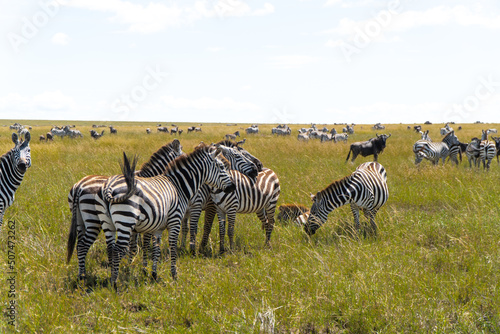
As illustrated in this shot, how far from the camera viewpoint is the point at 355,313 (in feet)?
13.3

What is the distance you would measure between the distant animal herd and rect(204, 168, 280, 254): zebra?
2 centimetres

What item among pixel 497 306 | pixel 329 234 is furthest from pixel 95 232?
pixel 497 306

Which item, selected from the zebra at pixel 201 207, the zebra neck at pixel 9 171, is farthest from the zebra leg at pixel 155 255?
the zebra neck at pixel 9 171

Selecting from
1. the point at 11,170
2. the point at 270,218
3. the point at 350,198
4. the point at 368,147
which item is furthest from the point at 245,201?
the point at 368,147

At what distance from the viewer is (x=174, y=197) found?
208 inches

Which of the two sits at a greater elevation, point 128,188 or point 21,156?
point 21,156

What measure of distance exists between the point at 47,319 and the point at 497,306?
4805 mm

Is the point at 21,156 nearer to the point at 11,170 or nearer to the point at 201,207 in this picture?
the point at 11,170

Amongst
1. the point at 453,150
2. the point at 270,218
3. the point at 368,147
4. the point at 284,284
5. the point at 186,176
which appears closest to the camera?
the point at 284,284

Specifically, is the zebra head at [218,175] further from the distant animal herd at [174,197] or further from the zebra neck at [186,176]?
the zebra neck at [186,176]

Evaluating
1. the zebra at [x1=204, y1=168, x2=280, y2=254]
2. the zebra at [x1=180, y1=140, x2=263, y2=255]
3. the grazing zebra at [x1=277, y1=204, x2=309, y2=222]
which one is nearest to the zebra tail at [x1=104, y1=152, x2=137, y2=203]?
the zebra at [x1=180, y1=140, x2=263, y2=255]

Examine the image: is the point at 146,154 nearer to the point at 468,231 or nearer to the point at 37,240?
the point at 37,240

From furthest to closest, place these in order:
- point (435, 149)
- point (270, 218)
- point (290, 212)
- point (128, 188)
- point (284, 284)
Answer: point (435, 149) → point (290, 212) → point (270, 218) → point (284, 284) → point (128, 188)

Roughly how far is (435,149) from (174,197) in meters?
14.3
